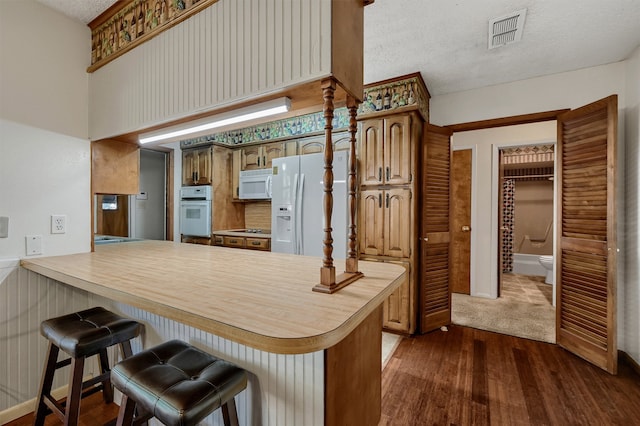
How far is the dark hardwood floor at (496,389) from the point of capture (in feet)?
5.81

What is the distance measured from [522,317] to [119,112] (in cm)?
436

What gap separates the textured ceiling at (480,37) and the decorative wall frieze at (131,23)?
8 cm

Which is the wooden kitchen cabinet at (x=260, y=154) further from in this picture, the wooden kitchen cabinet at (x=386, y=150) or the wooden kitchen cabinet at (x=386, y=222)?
the wooden kitchen cabinet at (x=386, y=222)

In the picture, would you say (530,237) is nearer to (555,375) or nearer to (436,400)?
(555,375)

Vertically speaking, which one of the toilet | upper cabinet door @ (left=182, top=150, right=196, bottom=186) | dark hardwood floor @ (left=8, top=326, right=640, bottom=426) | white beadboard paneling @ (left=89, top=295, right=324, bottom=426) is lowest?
dark hardwood floor @ (left=8, top=326, right=640, bottom=426)

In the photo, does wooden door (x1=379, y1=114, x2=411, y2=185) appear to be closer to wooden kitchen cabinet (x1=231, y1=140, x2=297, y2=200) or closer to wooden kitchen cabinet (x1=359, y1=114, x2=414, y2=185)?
wooden kitchen cabinet (x1=359, y1=114, x2=414, y2=185)

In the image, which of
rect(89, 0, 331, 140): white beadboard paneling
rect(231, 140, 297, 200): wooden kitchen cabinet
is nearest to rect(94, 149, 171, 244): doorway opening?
rect(231, 140, 297, 200): wooden kitchen cabinet

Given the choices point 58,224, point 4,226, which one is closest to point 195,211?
point 58,224

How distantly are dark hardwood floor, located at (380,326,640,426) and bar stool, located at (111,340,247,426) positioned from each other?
3.68 feet

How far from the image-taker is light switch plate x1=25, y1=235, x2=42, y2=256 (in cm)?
180

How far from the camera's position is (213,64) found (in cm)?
144

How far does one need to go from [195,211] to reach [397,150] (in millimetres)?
2944

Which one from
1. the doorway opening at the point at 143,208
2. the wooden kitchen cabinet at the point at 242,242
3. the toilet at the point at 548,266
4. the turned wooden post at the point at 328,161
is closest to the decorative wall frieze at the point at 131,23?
the turned wooden post at the point at 328,161

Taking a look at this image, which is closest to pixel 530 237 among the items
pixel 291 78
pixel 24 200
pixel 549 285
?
pixel 549 285
